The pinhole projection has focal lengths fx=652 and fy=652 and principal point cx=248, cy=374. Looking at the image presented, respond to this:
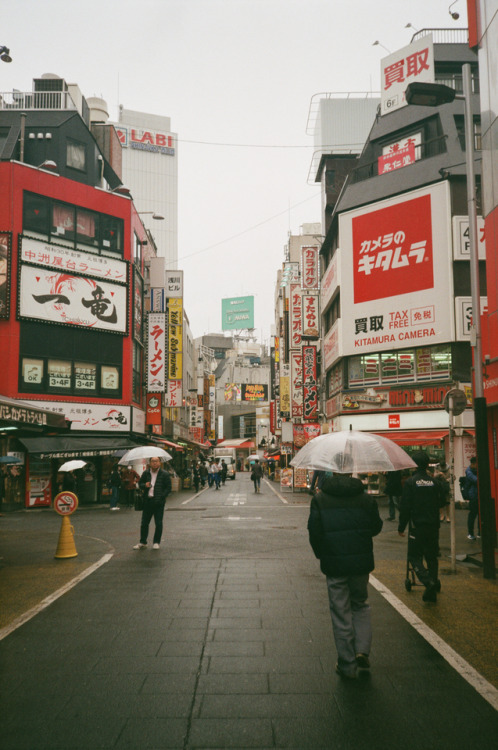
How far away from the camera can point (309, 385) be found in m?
36.9

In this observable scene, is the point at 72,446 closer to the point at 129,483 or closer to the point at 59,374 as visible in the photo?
the point at 129,483

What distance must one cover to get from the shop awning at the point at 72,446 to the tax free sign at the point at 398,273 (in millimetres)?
12646

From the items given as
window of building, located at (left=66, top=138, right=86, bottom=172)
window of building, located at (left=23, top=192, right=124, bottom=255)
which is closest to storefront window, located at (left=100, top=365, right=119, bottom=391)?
window of building, located at (left=23, top=192, right=124, bottom=255)

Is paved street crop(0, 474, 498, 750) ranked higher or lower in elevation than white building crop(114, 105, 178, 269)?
lower

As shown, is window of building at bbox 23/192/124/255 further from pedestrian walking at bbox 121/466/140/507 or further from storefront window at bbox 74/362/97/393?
pedestrian walking at bbox 121/466/140/507

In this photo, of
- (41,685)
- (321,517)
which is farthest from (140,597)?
(321,517)

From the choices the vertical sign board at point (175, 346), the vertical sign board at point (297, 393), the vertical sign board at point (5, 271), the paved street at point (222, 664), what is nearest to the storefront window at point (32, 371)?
the vertical sign board at point (5, 271)

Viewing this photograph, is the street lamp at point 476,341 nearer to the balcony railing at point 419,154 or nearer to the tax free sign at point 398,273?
the tax free sign at point 398,273

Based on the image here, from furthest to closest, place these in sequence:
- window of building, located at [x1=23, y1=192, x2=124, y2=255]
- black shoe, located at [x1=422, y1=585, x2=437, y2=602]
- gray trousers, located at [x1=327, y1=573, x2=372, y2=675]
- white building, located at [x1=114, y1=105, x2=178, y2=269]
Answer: white building, located at [x1=114, y1=105, x2=178, y2=269] < window of building, located at [x1=23, y1=192, x2=124, y2=255] < black shoe, located at [x1=422, y1=585, x2=437, y2=602] < gray trousers, located at [x1=327, y1=573, x2=372, y2=675]

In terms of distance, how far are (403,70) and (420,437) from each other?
62.4ft

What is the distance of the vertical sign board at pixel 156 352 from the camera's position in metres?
33.5

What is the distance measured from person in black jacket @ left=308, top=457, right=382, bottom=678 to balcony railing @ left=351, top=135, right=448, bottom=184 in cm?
2828

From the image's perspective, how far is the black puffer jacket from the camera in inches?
212

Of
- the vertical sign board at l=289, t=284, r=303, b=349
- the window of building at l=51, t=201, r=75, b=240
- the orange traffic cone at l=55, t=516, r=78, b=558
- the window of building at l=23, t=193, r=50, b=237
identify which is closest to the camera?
the orange traffic cone at l=55, t=516, r=78, b=558
